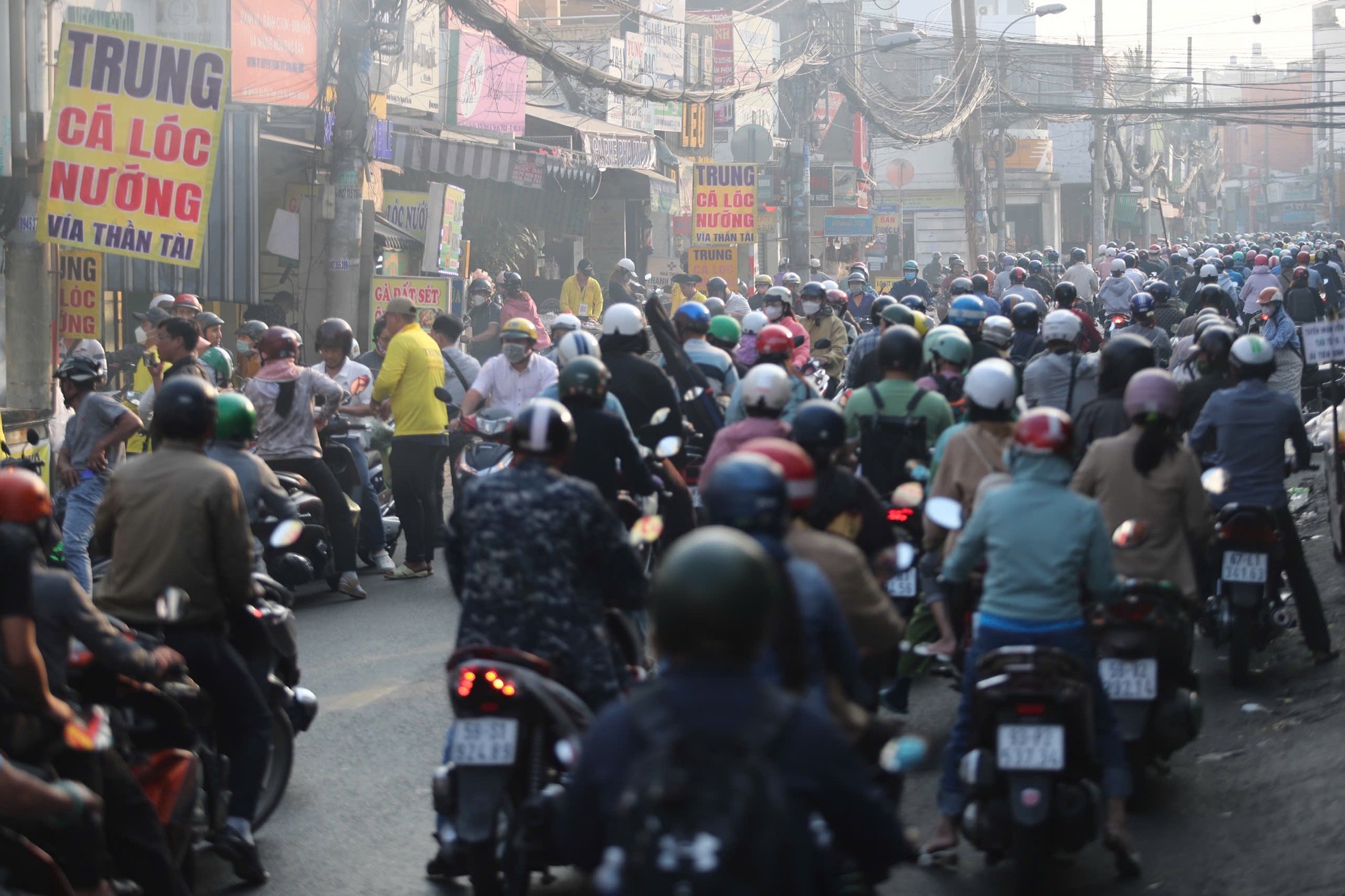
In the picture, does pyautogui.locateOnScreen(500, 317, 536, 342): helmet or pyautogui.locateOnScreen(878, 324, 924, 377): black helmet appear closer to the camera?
pyautogui.locateOnScreen(878, 324, 924, 377): black helmet

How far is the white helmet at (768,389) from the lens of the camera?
6832mm

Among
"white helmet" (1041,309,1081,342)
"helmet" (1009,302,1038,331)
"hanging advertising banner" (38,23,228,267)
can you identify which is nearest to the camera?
"white helmet" (1041,309,1081,342)

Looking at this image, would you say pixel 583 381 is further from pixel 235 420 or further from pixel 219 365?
pixel 219 365

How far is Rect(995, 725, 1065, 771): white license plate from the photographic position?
5289 millimetres

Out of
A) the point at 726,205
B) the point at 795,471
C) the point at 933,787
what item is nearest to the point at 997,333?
the point at 933,787

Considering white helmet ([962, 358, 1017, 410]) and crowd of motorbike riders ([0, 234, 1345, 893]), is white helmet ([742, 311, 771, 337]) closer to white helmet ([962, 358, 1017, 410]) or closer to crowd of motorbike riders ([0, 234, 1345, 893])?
crowd of motorbike riders ([0, 234, 1345, 893])

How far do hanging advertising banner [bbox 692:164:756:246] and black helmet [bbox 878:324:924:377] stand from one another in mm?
17460

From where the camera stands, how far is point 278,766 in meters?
6.35

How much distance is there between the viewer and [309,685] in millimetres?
8695

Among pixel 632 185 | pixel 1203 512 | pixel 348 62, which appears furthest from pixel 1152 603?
pixel 632 185

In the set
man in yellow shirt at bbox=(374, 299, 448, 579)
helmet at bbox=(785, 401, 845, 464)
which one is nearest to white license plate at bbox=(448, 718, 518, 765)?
helmet at bbox=(785, 401, 845, 464)

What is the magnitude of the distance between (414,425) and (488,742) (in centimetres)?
702

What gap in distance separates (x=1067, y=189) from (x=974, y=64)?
141ft

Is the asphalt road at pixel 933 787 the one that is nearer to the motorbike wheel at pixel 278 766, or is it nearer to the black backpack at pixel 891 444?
the motorbike wheel at pixel 278 766
